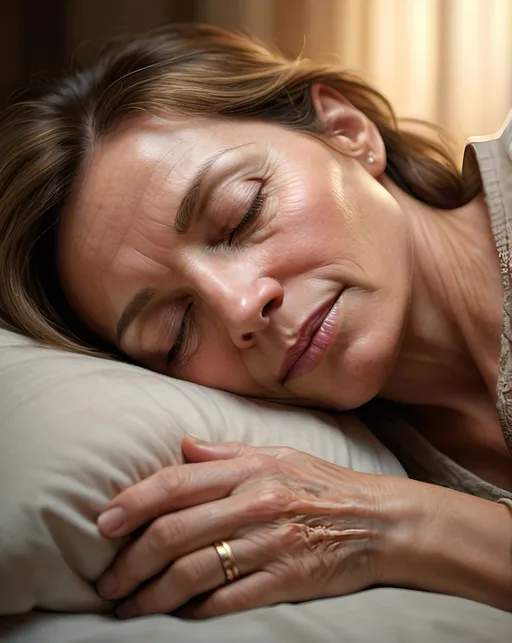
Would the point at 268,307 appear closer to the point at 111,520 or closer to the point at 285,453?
the point at 285,453

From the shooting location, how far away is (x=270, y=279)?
1029 mm

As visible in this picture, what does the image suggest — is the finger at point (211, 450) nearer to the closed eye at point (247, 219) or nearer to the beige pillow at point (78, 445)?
the beige pillow at point (78, 445)

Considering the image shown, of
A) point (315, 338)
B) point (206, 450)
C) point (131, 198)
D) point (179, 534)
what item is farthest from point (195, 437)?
point (131, 198)

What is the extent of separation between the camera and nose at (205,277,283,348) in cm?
100

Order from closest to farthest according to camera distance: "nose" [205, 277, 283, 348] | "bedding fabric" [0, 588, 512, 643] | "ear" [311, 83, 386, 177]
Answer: "bedding fabric" [0, 588, 512, 643], "nose" [205, 277, 283, 348], "ear" [311, 83, 386, 177]

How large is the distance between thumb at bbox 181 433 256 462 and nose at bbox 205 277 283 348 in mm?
171

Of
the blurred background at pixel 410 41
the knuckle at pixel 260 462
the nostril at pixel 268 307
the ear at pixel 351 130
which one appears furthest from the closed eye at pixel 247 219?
the blurred background at pixel 410 41

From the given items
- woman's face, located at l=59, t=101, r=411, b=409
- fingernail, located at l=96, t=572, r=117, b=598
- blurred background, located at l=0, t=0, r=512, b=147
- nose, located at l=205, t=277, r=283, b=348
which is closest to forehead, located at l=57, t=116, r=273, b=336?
woman's face, located at l=59, t=101, r=411, b=409

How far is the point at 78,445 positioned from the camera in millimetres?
836

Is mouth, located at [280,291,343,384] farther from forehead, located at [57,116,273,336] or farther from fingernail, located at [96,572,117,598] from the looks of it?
fingernail, located at [96,572,117,598]

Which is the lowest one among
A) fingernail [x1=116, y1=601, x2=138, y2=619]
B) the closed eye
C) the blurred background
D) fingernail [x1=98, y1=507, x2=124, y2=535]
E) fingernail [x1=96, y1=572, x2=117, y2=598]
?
fingernail [x1=116, y1=601, x2=138, y2=619]

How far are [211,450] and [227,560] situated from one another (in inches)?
5.0

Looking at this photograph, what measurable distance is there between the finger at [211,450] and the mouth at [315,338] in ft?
0.59

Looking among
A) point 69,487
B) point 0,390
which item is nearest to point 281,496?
point 69,487
